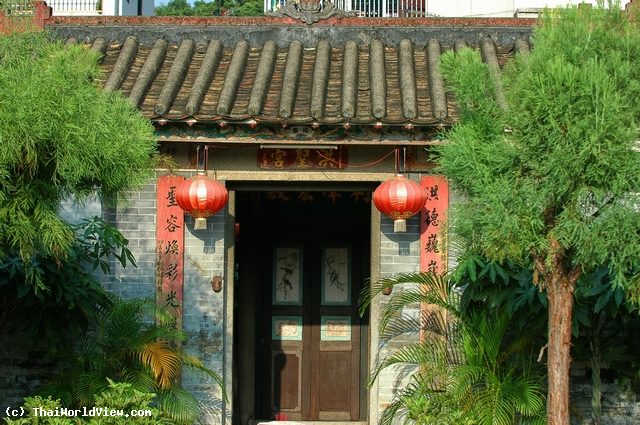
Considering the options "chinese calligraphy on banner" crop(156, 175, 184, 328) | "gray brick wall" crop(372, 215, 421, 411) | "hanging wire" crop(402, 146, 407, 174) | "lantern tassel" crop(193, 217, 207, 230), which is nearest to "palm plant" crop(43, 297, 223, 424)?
"chinese calligraphy on banner" crop(156, 175, 184, 328)

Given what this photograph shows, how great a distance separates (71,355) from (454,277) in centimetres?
345

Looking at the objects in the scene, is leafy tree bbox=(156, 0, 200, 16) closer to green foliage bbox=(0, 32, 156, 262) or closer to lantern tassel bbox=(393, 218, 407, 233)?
lantern tassel bbox=(393, 218, 407, 233)

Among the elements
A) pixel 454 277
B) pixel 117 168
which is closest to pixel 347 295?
pixel 454 277

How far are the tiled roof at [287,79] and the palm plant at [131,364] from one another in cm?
181

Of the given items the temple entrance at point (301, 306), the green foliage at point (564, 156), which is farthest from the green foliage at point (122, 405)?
the temple entrance at point (301, 306)

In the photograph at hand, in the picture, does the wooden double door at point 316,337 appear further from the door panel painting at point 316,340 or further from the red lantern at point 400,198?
the red lantern at point 400,198

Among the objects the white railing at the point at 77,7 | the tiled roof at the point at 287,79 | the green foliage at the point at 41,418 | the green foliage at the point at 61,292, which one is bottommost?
the green foliage at the point at 41,418

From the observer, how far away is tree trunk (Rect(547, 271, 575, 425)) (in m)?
7.46

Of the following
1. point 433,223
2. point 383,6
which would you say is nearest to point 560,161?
point 433,223

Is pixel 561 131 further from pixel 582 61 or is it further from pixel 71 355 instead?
pixel 71 355

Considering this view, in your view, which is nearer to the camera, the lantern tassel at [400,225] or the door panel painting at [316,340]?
the lantern tassel at [400,225]

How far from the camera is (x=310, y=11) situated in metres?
12.3

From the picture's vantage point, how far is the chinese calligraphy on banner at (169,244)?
10883mm

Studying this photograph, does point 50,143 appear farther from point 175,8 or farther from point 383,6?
point 175,8
